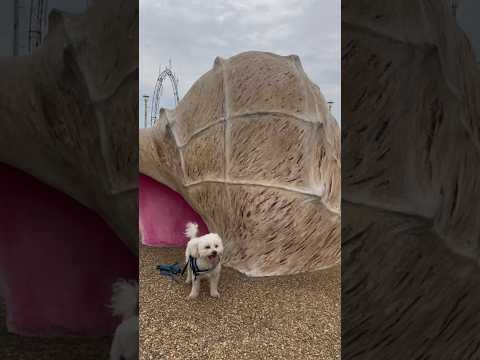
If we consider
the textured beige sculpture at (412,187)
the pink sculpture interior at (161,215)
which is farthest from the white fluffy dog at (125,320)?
the pink sculpture interior at (161,215)

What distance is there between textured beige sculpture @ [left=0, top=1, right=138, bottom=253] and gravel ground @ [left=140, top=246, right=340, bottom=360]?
1.29m

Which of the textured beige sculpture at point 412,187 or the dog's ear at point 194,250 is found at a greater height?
the textured beige sculpture at point 412,187

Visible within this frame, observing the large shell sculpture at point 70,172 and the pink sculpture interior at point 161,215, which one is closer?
the large shell sculpture at point 70,172

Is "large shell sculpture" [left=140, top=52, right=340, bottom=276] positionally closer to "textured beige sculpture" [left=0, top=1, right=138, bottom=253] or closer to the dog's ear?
the dog's ear

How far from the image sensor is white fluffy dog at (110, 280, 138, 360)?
36 cm

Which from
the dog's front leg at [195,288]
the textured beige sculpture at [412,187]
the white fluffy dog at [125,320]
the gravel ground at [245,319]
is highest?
the textured beige sculpture at [412,187]

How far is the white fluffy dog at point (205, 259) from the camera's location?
1.82 m

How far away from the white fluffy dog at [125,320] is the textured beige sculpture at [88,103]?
48 mm

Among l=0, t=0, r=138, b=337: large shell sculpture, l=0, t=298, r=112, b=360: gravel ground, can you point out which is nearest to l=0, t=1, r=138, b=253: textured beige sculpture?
l=0, t=0, r=138, b=337: large shell sculpture

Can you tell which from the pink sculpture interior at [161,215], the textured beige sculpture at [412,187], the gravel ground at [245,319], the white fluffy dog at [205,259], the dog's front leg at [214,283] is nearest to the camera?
the textured beige sculpture at [412,187]

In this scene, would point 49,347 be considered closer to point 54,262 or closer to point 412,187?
point 54,262

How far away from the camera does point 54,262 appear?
416 mm

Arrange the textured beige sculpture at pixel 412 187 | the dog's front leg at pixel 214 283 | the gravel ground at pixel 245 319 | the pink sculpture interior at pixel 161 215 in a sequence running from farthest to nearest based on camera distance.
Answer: the pink sculpture interior at pixel 161 215 → the dog's front leg at pixel 214 283 → the gravel ground at pixel 245 319 → the textured beige sculpture at pixel 412 187

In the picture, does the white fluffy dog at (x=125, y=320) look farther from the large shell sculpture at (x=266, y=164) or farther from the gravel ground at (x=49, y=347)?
the large shell sculpture at (x=266, y=164)
